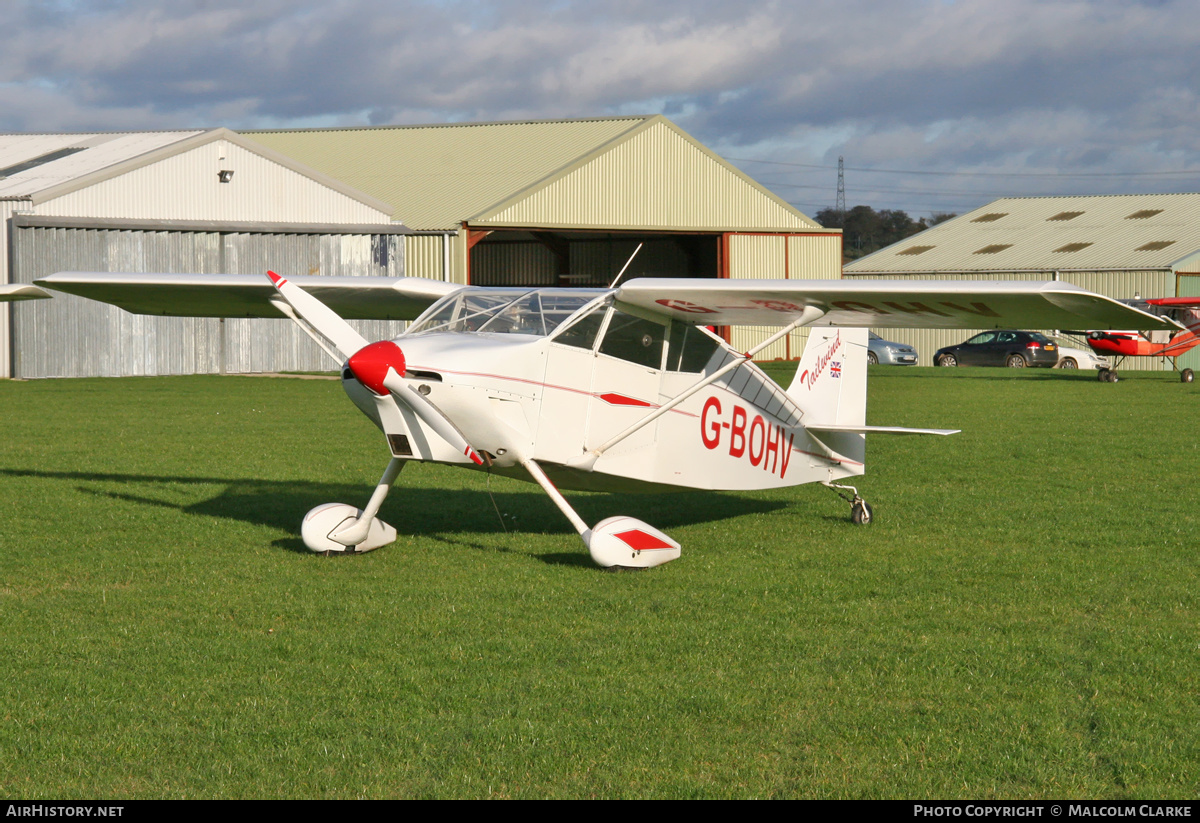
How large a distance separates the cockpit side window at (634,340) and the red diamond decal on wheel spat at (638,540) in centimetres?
138

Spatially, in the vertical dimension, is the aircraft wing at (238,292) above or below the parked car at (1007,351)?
above

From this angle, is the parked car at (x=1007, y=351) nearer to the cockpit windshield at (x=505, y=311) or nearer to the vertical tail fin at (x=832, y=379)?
the vertical tail fin at (x=832, y=379)

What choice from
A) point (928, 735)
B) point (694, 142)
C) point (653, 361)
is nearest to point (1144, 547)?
point (653, 361)

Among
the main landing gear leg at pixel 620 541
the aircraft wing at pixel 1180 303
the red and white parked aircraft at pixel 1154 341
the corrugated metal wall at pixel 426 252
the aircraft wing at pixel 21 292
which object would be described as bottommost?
the main landing gear leg at pixel 620 541

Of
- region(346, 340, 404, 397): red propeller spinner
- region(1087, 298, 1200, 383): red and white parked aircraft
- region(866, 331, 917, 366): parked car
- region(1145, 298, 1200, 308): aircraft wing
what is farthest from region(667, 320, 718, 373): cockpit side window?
region(866, 331, 917, 366): parked car

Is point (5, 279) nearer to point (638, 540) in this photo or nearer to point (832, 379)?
point (832, 379)

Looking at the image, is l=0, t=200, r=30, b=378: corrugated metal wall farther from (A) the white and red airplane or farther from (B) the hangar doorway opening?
(A) the white and red airplane

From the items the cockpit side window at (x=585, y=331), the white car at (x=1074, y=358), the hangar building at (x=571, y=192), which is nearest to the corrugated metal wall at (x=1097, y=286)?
the white car at (x=1074, y=358)

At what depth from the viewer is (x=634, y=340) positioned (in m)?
9.66

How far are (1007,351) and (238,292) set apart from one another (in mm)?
39172

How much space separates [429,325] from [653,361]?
5.79 ft

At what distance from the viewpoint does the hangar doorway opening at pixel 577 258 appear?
166 ft

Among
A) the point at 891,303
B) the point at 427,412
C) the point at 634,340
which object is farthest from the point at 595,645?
the point at 891,303

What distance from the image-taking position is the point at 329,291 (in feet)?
37.1
